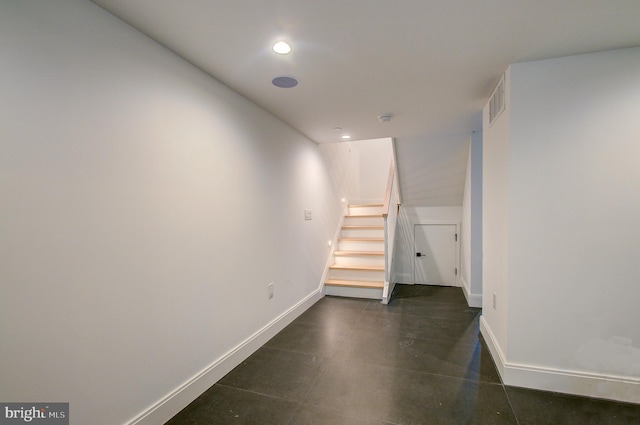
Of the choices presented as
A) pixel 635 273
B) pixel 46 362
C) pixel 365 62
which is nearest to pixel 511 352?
pixel 635 273

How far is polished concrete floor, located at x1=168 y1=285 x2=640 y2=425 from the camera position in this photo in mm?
1723

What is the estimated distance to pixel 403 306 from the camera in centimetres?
375

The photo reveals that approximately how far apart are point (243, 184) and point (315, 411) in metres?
1.78

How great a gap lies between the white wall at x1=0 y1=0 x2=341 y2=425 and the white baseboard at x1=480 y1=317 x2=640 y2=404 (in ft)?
6.88

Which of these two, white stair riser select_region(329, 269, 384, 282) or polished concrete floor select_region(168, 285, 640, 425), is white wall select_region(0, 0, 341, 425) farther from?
white stair riser select_region(329, 269, 384, 282)

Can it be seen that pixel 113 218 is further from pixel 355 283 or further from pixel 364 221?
pixel 364 221

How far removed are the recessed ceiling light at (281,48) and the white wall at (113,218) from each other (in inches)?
25.6

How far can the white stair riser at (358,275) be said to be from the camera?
4199 mm

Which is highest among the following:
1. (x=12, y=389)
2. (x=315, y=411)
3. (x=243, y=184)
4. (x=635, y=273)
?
(x=243, y=184)

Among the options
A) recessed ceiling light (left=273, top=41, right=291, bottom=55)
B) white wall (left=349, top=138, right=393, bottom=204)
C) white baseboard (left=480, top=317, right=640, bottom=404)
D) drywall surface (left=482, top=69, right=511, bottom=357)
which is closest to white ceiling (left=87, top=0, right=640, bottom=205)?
recessed ceiling light (left=273, top=41, right=291, bottom=55)

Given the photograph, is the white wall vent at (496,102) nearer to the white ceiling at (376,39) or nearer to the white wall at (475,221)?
the white ceiling at (376,39)

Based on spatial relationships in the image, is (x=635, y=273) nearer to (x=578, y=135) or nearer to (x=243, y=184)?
(x=578, y=135)

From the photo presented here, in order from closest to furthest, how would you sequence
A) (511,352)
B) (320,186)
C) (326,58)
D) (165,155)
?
(165,155)
(326,58)
(511,352)
(320,186)

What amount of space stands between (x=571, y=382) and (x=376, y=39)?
2586 millimetres
